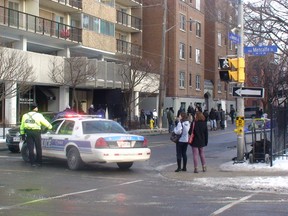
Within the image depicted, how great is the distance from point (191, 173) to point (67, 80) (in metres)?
20.7

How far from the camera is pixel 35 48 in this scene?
118ft

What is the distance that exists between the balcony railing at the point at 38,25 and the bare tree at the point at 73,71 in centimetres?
257

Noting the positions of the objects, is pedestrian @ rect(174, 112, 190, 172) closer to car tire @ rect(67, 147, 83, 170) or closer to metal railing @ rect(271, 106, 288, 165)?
metal railing @ rect(271, 106, 288, 165)

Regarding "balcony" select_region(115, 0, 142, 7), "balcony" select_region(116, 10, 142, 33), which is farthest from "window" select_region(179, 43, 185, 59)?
"balcony" select_region(115, 0, 142, 7)

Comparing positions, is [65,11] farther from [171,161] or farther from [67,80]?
[171,161]

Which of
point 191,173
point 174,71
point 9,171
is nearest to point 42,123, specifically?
point 9,171

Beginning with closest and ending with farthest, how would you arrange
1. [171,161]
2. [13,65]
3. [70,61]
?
[171,161] → [13,65] → [70,61]

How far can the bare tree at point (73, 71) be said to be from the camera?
31.0 meters

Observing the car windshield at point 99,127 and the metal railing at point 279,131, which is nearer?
the car windshield at point 99,127

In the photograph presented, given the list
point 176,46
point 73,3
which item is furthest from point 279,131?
point 176,46

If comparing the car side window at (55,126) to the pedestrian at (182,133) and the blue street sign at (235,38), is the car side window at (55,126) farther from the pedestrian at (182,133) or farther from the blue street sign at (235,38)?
the blue street sign at (235,38)

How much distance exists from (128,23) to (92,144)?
34.9m

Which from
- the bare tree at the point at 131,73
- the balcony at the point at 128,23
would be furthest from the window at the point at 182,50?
the bare tree at the point at 131,73

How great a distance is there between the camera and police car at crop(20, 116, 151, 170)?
1242 centimetres
